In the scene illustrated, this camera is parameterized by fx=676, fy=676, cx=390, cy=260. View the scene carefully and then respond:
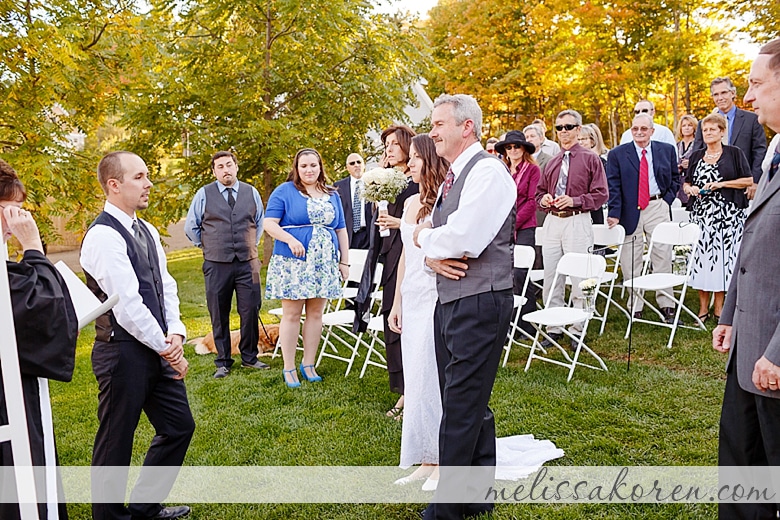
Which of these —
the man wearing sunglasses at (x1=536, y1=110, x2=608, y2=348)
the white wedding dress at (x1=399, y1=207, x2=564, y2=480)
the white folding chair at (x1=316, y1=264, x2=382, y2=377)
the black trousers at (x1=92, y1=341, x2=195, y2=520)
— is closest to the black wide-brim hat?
the man wearing sunglasses at (x1=536, y1=110, x2=608, y2=348)

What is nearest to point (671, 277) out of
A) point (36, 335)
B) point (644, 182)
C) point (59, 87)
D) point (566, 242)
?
point (566, 242)

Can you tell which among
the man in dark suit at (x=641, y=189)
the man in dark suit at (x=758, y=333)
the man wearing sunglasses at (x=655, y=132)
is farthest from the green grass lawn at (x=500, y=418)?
the man wearing sunglasses at (x=655, y=132)

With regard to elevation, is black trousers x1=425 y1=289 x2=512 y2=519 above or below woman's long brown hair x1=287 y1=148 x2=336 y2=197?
below

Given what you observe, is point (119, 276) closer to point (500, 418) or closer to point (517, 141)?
point (500, 418)

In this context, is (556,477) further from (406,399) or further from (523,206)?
(523,206)

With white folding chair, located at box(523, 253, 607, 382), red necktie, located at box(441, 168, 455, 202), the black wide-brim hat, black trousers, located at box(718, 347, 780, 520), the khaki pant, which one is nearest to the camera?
black trousers, located at box(718, 347, 780, 520)

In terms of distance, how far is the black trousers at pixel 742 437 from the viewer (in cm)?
272

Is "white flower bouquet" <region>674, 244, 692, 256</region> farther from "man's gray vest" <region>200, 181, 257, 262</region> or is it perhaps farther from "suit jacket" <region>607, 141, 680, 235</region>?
"man's gray vest" <region>200, 181, 257, 262</region>

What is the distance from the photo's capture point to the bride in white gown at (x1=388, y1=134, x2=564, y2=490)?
4133mm

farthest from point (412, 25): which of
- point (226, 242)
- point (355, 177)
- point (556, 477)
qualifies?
point (556, 477)

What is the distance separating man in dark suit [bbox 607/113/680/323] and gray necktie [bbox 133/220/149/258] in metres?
5.82

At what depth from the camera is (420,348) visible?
4195mm

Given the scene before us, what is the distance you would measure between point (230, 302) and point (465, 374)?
4.27 m

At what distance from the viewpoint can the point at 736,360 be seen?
276 centimetres
